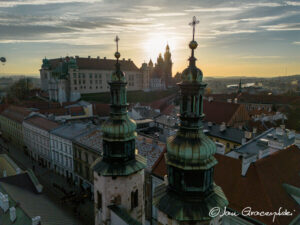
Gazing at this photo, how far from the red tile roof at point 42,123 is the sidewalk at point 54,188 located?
23.0 feet

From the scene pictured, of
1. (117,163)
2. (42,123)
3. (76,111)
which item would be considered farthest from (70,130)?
(117,163)

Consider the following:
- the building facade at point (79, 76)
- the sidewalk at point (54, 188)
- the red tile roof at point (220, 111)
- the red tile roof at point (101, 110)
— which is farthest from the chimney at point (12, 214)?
the building facade at point (79, 76)

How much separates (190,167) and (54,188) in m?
28.9

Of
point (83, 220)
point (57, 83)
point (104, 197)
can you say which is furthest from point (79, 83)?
point (104, 197)

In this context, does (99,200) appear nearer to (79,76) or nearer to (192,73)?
(192,73)

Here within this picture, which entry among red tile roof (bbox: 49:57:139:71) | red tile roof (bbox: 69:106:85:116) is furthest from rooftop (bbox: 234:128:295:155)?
red tile roof (bbox: 49:57:139:71)

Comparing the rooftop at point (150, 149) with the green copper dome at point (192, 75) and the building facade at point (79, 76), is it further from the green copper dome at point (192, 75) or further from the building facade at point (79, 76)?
the building facade at point (79, 76)

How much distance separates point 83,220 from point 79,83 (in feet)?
233

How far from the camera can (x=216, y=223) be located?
702cm

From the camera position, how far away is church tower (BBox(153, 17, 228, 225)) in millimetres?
6527

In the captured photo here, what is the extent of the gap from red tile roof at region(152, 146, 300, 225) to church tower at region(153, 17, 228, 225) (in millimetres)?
7371

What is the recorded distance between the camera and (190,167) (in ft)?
Answer: 21.2

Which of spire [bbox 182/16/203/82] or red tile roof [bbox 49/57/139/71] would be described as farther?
red tile roof [bbox 49/57/139/71]

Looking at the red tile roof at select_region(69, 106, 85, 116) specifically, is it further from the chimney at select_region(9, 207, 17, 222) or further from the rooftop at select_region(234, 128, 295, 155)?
the rooftop at select_region(234, 128, 295, 155)
